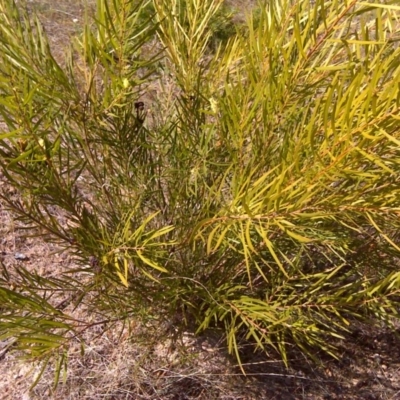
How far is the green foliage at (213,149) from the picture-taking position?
67cm

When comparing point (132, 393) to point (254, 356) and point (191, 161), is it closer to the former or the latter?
point (254, 356)

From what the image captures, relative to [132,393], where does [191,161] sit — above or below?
above

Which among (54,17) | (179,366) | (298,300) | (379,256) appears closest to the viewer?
(298,300)

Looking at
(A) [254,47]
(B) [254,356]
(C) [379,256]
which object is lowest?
(B) [254,356]

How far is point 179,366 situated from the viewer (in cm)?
142

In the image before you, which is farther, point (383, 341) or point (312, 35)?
→ point (383, 341)

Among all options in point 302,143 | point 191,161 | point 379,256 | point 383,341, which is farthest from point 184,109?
point 383,341

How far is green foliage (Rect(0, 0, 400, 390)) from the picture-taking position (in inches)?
26.5

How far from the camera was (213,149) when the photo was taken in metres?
1.09

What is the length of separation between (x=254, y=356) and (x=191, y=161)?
641 mm

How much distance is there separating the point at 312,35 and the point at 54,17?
2479 mm

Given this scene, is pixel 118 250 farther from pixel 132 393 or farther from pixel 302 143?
pixel 132 393

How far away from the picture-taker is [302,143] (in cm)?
74

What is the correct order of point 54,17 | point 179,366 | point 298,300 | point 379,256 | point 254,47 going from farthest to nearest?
1. point 54,17
2. point 179,366
3. point 379,256
4. point 298,300
5. point 254,47
